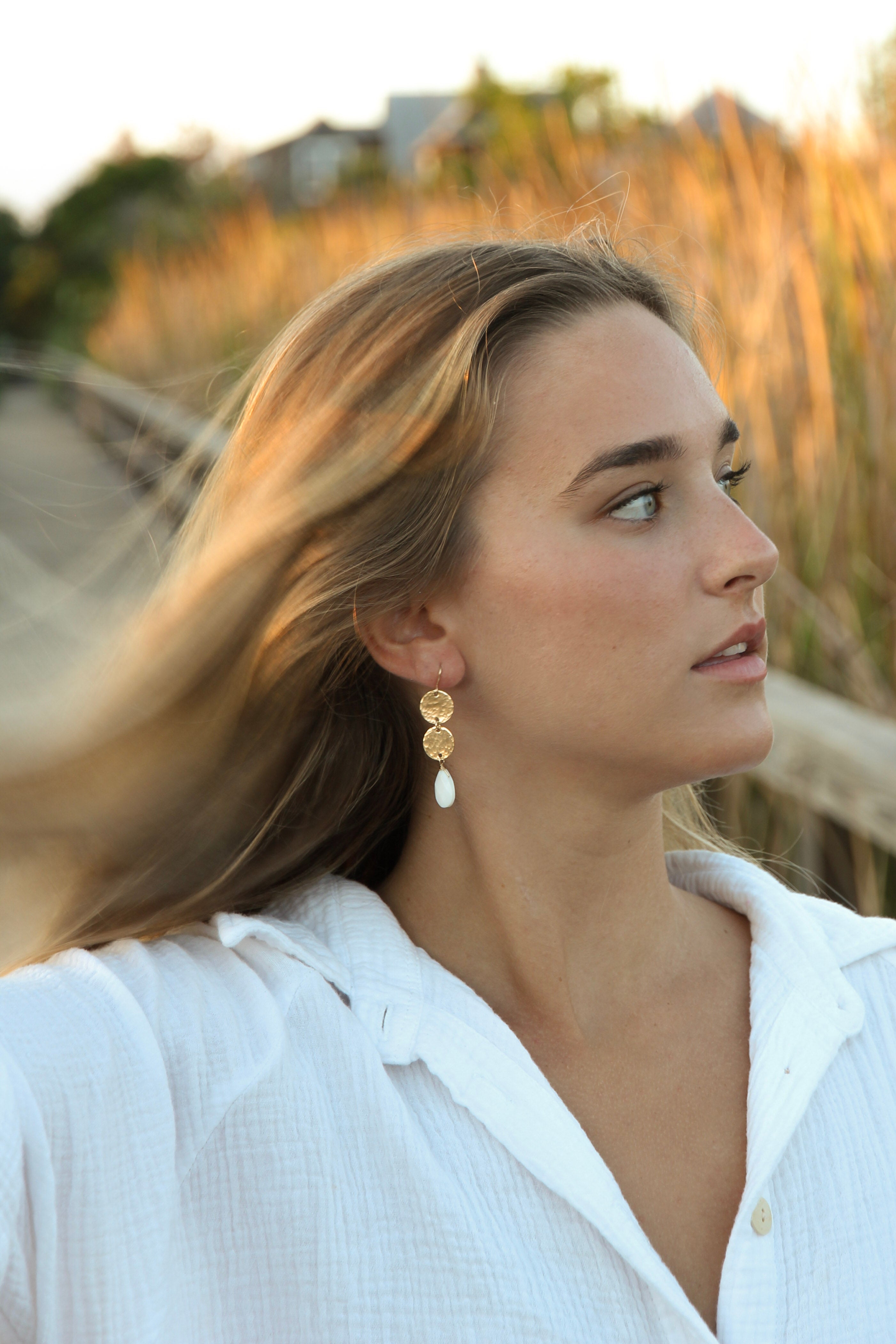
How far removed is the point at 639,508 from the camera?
1571 millimetres

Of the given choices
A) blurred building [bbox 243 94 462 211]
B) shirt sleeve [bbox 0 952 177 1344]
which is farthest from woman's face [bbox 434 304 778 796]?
blurred building [bbox 243 94 462 211]

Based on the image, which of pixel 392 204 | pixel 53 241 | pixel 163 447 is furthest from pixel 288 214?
pixel 53 241

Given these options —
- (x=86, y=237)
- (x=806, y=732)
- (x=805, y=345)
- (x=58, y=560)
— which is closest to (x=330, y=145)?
(x=86, y=237)

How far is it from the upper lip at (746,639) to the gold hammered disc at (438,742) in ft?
1.14

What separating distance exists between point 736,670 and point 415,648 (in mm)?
408

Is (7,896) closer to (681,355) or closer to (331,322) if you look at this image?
(331,322)

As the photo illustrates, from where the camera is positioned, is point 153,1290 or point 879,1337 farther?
point 879,1337

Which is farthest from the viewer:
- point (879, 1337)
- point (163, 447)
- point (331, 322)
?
point (163, 447)

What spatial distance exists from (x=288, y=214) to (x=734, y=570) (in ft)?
28.2

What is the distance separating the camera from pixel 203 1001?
1.46 m

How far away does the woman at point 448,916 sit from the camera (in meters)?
1.32

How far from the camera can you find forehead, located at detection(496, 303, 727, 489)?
1.56 metres

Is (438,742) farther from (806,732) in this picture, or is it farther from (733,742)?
(806,732)

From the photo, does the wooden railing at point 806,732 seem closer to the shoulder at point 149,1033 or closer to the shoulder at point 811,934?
the shoulder at point 811,934
